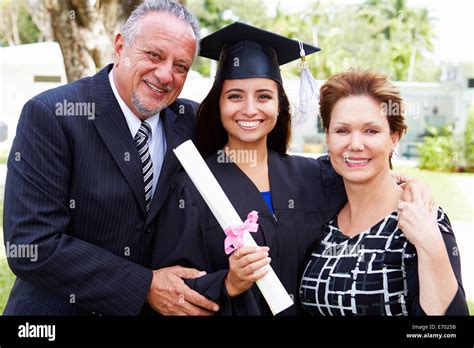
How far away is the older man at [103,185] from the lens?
7.38 ft

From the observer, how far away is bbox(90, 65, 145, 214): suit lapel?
91.6 inches

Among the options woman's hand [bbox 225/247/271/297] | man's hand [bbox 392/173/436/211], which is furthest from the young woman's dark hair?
woman's hand [bbox 225/247/271/297]

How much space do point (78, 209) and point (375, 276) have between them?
1049 mm

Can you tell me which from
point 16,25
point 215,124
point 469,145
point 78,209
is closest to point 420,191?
point 215,124

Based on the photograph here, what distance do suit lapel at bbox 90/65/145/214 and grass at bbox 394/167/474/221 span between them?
19.8 feet

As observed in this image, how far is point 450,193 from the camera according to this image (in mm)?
11672

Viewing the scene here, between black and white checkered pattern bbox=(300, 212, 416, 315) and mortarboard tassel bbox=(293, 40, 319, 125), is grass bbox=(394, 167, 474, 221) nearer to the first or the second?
mortarboard tassel bbox=(293, 40, 319, 125)

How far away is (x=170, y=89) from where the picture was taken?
96.6 inches

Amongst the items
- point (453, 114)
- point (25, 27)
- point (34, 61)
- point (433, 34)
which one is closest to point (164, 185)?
point (34, 61)

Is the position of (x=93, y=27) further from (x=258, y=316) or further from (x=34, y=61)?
(x=34, y=61)

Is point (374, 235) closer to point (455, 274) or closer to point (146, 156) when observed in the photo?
point (455, 274)

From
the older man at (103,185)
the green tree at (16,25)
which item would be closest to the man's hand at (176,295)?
the older man at (103,185)

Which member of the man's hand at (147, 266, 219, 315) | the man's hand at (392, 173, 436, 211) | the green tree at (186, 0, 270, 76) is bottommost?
the man's hand at (147, 266, 219, 315)

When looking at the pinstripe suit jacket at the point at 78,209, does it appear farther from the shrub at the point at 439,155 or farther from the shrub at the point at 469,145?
the shrub at the point at 469,145
